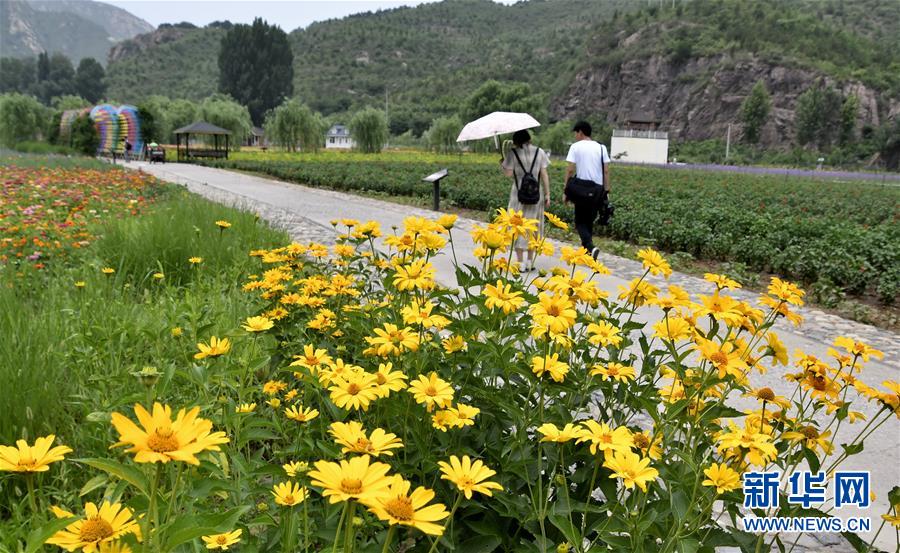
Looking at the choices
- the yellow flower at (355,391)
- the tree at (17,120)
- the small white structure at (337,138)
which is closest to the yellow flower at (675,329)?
the yellow flower at (355,391)

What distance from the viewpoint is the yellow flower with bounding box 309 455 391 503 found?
700 mm

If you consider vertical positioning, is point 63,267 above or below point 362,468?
below

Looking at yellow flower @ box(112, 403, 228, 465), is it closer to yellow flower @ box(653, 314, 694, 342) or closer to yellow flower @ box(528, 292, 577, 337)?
yellow flower @ box(528, 292, 577, 337)

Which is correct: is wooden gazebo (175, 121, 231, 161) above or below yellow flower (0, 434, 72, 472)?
above

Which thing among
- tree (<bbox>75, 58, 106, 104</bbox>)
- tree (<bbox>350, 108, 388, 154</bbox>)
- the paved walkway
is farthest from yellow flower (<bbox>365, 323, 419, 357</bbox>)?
tree (<bbox>75, 58, 106, 104</bbox>)

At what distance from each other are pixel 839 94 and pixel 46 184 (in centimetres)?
7112

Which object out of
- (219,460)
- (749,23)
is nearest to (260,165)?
(219,460)

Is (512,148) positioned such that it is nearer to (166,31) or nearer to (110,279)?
(110,279)

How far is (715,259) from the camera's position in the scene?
8.08 metres

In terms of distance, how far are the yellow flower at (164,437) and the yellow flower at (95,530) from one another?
0.50 ft

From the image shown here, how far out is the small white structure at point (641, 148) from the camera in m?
49.7

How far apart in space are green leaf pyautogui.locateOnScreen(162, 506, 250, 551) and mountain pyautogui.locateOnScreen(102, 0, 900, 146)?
235 feet

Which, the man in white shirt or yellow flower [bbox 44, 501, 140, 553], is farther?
the man in white shirt

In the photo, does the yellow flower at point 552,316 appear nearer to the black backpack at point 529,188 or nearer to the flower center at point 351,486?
the flower center at point 351,486
